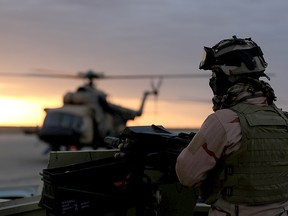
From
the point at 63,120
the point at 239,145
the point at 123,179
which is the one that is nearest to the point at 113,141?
the point at 123,179

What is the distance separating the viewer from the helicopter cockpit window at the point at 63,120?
20672mm

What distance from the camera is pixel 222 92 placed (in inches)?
112

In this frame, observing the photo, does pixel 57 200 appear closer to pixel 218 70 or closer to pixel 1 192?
pixel 218 70

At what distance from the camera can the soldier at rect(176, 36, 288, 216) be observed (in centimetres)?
264

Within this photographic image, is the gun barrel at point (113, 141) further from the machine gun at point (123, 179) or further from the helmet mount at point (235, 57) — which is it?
the helmet mount at point (235, 57)

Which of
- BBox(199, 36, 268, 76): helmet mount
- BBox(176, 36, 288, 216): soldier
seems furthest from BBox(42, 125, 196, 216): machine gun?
BBox(199, 36, 268, 76): helmet mount

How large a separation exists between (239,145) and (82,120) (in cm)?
1853

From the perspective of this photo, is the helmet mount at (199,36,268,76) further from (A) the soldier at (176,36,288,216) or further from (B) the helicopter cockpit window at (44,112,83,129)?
(B) the helicopter cockpit window at (44,112,83,129)

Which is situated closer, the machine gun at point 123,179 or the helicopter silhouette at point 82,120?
the machine gun at point 123,179

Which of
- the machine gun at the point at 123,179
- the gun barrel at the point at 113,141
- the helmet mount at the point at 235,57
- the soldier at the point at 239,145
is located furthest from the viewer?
the gun barrel at the point at 113,141

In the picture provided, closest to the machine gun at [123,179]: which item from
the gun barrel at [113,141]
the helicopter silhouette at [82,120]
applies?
the gun barrel at [113,141]

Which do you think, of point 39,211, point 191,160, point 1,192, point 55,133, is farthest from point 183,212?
point 55,133

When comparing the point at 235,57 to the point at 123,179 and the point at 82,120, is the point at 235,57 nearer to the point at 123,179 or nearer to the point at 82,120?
the point at 123,179

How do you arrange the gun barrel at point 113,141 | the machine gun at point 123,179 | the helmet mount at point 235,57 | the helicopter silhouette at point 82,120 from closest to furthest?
the helmet mount at point 235,57
the machine gun at point 123,179
the gun barrel at point 113,141
the helicopter silhouette at point 82,120
